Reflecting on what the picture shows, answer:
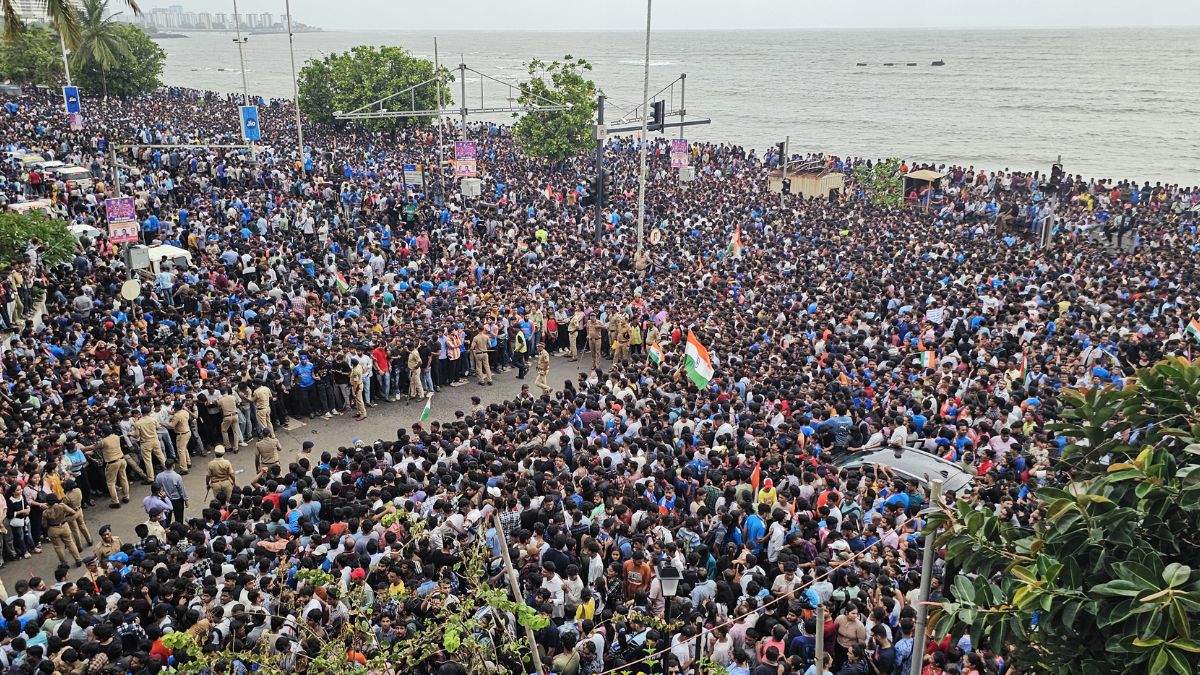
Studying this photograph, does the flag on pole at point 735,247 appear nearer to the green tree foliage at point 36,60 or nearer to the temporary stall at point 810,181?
the temporary stall at point 810,181

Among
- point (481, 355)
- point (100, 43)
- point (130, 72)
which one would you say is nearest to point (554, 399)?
point (481, 355)

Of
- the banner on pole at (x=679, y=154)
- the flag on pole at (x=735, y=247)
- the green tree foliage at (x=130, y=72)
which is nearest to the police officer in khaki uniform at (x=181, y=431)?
the flag on pole at (x=735, y=247)

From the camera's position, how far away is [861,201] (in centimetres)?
3650

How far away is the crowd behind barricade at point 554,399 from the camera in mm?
9453

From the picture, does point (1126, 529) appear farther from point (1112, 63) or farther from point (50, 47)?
point (1112, 63)

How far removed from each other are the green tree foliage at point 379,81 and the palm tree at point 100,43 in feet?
39.3

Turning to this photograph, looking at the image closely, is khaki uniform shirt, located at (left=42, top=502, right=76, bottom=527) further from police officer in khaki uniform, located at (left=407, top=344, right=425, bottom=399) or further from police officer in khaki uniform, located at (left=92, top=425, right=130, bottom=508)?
police officer in khaki uniform, located at (left=407, top=344, right=425, bottom=399)

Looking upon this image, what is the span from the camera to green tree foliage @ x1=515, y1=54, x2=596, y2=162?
4150cm

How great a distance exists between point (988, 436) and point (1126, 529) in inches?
367

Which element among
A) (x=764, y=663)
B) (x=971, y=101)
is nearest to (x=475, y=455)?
(x=764, y=663)

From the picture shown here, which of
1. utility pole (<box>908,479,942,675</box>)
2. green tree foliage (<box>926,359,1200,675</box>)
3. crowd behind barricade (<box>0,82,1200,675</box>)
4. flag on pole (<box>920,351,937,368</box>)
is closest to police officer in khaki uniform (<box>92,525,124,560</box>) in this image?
crowd behind barricade (<box>0,82,1200,675</box>)

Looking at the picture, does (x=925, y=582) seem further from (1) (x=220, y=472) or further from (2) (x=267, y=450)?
(2) (x=267, y=450)

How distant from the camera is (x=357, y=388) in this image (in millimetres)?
18031

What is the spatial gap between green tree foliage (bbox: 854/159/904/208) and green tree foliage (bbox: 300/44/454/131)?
20.8 m
